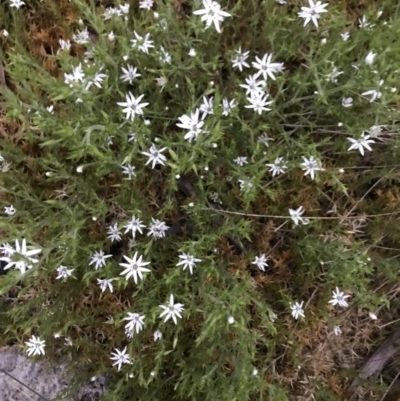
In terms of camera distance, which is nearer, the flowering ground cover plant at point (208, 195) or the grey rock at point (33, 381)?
the flowering ground cover plant at point (208, 195)

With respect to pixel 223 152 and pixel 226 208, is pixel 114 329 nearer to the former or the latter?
Answer: pixel 226 208

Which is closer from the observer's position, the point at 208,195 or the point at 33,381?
the point at 208,195

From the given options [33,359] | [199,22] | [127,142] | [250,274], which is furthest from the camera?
[33,359]

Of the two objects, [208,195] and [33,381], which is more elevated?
[208,195]

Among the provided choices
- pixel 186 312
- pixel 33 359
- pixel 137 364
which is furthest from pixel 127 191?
pixel 33 359

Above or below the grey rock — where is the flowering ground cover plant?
above

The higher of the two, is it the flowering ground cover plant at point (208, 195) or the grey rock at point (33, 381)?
the flowering ground cover plant at point (208, 195)

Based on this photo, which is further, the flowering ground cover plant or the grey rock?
the grey rock

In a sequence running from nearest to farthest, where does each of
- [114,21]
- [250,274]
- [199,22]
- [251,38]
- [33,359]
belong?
[199,22]
[114,21]
[251,38]
[250,274]
[33,359]
